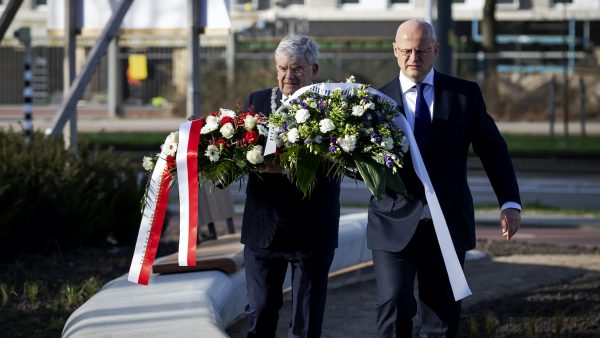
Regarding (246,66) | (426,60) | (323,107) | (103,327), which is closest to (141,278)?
(103,327)

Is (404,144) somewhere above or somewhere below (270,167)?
above

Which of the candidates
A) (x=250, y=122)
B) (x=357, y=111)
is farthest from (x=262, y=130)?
(x=357, y=111)

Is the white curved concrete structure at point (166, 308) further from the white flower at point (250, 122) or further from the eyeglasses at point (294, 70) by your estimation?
the eyeglasses at point (294, 70)

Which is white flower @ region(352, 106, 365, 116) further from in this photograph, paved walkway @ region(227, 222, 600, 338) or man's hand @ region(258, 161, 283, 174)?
paved walkway @ region(227, 222, 600, 338)

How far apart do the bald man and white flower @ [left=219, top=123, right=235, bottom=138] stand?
75 cm

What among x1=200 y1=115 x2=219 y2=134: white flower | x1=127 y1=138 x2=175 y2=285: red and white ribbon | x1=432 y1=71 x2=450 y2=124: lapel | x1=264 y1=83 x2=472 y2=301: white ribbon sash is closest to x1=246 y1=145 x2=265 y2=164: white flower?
x1=264 y1=83 x2=472 y2=301: white ribbon sash

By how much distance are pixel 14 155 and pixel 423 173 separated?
5407 millimetres

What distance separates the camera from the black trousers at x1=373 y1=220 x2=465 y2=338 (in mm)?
5684

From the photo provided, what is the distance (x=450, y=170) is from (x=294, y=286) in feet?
3.15

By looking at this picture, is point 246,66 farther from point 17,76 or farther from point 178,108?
point 17,76

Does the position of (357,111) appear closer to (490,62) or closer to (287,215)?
(287,215)

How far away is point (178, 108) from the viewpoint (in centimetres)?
3694

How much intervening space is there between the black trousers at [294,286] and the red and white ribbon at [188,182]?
310 mm

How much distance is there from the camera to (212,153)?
5.73m
